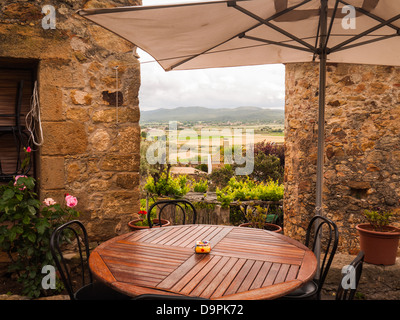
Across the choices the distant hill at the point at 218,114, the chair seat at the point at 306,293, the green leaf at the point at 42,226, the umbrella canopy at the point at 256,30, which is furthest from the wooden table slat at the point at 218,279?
the distant hill at the point at 218,114

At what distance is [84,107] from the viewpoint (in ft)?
9.86

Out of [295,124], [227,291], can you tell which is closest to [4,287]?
[227,291]

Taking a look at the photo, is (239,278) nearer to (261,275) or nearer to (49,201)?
(261,275)

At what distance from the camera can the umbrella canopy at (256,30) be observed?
6.60 ft

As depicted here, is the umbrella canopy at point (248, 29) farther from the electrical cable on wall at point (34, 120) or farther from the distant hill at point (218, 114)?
the distant hill at point (218, 114)

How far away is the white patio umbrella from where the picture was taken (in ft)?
6.60

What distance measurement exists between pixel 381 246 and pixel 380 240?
58 millimetres

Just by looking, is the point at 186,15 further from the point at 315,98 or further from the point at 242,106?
the point at 242,106

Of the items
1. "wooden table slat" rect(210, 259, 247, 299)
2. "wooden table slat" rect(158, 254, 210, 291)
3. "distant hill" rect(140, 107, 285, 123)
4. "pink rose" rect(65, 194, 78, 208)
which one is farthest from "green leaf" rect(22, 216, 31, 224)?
"distant hill" rect(140, 107, 285, 123)

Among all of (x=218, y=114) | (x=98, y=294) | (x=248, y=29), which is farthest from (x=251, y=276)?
(x=218, y=114)

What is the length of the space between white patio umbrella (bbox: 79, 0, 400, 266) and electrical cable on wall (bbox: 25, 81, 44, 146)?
1073 millimetres

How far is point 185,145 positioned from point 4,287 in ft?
18.8

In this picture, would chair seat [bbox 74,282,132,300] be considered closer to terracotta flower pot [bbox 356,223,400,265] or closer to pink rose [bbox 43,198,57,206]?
pink rose [bbox 43,198,57,206]

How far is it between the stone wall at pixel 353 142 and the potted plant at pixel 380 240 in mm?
349
